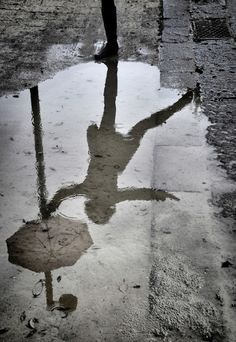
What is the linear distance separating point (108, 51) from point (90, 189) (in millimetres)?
3016

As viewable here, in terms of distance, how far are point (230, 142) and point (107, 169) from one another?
1274 millimetres

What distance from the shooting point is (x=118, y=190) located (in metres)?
3.41

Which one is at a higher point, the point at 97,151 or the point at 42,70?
the point at 42,70

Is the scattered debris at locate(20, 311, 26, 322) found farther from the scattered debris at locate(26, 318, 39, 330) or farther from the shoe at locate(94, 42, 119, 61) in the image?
the shoe at locate(94, 42, 119, 61)

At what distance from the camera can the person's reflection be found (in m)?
3.29

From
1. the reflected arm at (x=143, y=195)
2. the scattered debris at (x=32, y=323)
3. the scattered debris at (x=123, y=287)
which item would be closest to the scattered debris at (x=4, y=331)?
the scattered debris at (x=32, y=323)

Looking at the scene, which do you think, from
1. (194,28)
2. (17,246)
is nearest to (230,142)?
(17,246)

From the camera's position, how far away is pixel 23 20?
7.03m

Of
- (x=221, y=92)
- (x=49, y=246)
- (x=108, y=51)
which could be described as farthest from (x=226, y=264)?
(x=108, y=51)

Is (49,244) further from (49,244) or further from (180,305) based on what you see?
(180,305)

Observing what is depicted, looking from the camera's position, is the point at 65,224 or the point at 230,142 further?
the point at 230,142

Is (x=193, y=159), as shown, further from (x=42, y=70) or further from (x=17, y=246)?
(x=42, y=70)

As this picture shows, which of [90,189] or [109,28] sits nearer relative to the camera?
[90,189]

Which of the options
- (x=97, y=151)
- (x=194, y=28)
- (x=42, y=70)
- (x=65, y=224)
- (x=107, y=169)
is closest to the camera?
(x=65, y=224)
